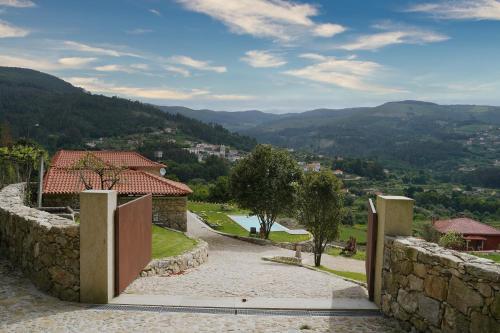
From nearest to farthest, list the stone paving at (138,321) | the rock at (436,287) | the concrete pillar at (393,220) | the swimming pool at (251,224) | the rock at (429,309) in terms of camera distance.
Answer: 1. the rock at (436,287)
2. the rock at (429,309)
3. the stone paving at (138,321)
4. the concrete pillar at (393,220)
5. the swimming pool at (251,224)

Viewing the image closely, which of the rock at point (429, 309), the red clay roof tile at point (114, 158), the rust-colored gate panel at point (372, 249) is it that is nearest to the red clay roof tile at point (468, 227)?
the red clay roof tile at point (114, 158)

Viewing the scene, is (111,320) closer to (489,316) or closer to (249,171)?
(489,316)

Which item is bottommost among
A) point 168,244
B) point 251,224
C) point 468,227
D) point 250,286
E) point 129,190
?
point 468,227

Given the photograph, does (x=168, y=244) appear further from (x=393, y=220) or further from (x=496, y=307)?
(x=496, y=307)

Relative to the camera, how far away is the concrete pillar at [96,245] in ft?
25.5

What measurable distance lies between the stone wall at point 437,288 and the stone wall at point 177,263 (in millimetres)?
6504

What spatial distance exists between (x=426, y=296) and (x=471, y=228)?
2335 inches

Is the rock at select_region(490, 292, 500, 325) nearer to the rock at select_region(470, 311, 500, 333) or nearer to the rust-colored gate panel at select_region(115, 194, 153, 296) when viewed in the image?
the rock at select_region(470, 311, 500, 333)

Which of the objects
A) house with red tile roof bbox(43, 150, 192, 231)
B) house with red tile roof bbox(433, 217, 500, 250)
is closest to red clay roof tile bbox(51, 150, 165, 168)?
house with red tile roof bbox(43, 150, 192, 231)

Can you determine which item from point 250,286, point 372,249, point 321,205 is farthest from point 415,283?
point 321,205

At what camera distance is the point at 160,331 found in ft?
22.0

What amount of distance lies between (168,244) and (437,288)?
1249 cm

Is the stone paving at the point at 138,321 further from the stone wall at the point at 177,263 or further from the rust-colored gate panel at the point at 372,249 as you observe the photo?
the stone wall at the point at 177,263

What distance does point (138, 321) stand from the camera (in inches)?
279
